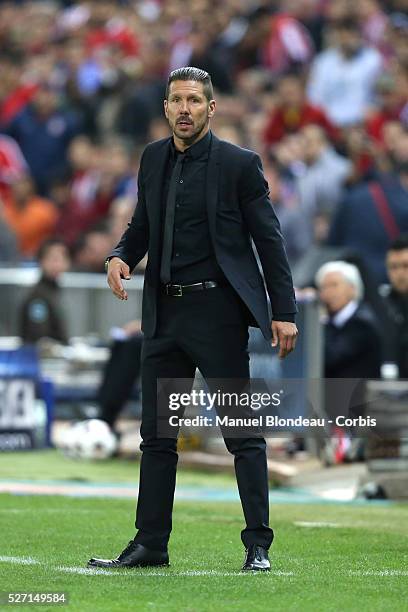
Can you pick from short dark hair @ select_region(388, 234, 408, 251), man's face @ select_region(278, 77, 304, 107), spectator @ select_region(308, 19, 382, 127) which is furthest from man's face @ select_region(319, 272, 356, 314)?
spectator @ select_region(308, 19, 382, 127)

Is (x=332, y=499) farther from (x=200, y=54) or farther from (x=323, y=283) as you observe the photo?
(x=200, y=54)

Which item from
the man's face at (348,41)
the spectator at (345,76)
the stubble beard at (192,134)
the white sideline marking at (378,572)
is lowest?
the white sideline marking at (378,572)

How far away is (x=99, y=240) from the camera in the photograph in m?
19.3

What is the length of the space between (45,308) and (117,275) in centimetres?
1035

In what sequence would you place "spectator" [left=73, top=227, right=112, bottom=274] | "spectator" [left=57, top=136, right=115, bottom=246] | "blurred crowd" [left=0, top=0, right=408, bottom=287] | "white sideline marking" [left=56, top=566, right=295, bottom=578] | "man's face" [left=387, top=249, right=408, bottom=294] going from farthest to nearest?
"spectator" [left=57, top=136, right=115, bottom=246]
"spectator" [left=73, top=227, right=112, bottom=274]
"blurred crowd" [left=0, top=0, right=408, bottom=287]
"man's face" [left=387, top=249, right=408, bottom=294]
"white sideline marking" [left=56, top=566, right=295, bottom=578]

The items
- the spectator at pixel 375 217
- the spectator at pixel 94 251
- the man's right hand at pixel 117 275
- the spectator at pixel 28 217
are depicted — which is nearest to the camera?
the man's right hand at pixel 117 275

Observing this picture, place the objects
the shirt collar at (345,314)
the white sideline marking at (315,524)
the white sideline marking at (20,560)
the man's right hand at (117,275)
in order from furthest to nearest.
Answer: the shirt collar at (345,314) → the white sideline marking at (315,524) → the white sideline marking at (20,560) → the man's right hand at (117,275)

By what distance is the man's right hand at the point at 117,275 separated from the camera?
7.11 meters

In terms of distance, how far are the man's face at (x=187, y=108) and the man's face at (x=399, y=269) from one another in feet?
20.5

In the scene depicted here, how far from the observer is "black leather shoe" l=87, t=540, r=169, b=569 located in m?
7.17

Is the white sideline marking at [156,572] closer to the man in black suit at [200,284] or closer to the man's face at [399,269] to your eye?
the man in black suit at [200,284]

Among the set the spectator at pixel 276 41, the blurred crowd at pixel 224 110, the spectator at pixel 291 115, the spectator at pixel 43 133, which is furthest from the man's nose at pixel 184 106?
the spectator at pixel 43 133

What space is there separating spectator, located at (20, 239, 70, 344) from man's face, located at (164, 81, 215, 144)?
10.2 metres

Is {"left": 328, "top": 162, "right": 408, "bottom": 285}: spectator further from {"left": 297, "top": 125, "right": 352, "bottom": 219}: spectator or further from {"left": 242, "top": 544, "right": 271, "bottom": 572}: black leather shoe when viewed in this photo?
{"left": 242, "top": 544, "right": 271, "bottom": 572}: black leather shoe
